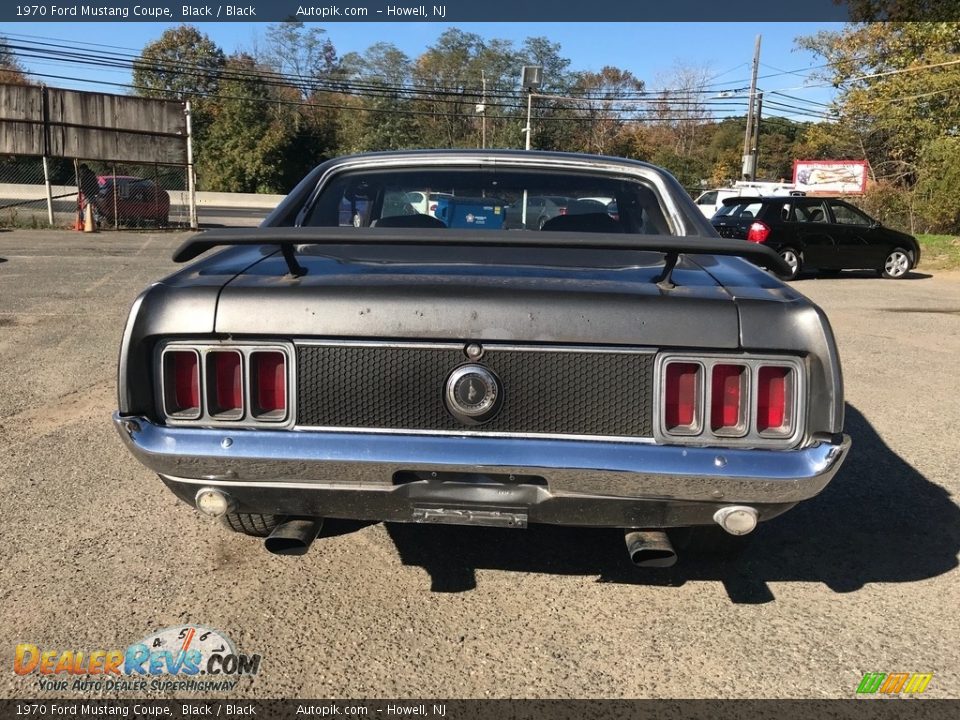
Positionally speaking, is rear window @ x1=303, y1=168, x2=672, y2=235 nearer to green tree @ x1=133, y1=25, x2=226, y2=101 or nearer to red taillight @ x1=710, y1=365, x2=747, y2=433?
red taillight @ x1=710, y1=365, x2=747, y2=433

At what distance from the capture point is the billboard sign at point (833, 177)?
30.2 m

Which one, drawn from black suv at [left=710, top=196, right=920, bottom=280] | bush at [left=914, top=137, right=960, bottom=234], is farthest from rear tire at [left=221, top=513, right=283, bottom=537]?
bush at [left=914, top=137, right=960, bottom=234]

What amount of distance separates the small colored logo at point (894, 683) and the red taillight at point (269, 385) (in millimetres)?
1965

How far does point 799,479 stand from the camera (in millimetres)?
2256

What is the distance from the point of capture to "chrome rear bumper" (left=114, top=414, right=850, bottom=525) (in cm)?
226

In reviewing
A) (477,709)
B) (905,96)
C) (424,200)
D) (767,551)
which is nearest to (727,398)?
(477,709)

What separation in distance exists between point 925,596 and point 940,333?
676 centimetres

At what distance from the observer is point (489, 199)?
140 inches

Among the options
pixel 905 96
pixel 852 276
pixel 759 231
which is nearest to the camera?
pixel 759 231

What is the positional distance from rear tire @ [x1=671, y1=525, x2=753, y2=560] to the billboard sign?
31170 millimetres

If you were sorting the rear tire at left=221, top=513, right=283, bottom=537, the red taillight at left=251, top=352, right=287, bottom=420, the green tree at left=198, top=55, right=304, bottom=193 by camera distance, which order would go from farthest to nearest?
the green tree at left=198, top=55, right=304, bottom=193 → the rear tire at left=221, top=513, right=283, bottom=537 → the red taillight at left=251, top=352, right=287, bottom=420

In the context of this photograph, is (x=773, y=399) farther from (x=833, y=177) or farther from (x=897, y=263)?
(x=833, y=177)

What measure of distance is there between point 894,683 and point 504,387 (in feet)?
5.01

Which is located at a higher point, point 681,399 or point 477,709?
point 681,399
